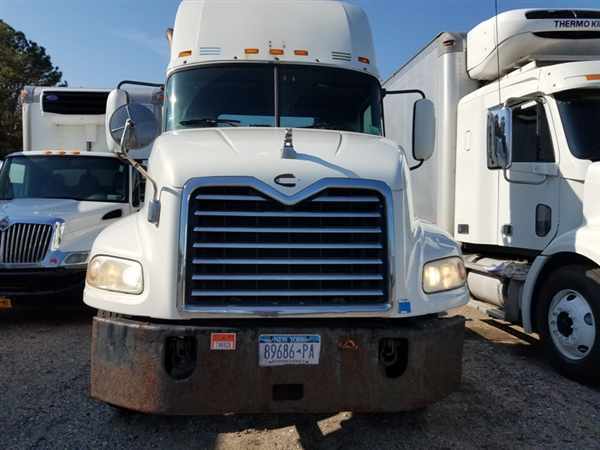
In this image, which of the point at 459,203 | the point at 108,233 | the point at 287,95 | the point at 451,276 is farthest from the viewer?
the point at 459,203

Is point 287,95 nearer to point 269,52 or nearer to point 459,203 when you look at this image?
point 269,52

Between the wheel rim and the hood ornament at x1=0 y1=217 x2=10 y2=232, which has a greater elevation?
the hood ornament at x1=0 y1=217 x2=10 y2=232

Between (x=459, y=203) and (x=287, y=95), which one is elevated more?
(x=287, y=95)

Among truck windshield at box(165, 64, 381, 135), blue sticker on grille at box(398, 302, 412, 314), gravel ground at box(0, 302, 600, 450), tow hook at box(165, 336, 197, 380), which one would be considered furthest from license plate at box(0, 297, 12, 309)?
blue sticker on grille at box(398, 302, 412, 314)

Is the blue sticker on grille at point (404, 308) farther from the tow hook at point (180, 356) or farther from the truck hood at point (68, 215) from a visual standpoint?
the truck hood at point (68, 215)

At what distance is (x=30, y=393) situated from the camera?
4.19 metres

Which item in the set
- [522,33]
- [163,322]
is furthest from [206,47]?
[522,33]

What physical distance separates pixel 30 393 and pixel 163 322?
6.61 ft

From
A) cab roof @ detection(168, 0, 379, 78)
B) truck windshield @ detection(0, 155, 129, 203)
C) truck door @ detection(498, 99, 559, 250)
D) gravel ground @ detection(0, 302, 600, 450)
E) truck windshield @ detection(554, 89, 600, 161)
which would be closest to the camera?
gravel ground @ detection(0, 302, 600, 450)

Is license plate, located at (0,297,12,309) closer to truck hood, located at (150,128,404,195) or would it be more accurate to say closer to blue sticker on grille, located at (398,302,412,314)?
truck hood, located at (150,128,404,195)

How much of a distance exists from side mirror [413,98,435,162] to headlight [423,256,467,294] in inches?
68.9

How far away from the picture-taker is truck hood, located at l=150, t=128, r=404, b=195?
3.06 metres

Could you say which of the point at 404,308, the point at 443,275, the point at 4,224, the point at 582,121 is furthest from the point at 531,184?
the point at 4,224

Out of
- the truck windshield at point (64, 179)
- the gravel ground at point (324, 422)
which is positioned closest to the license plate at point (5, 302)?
the gravel ground at point (324, 422)
